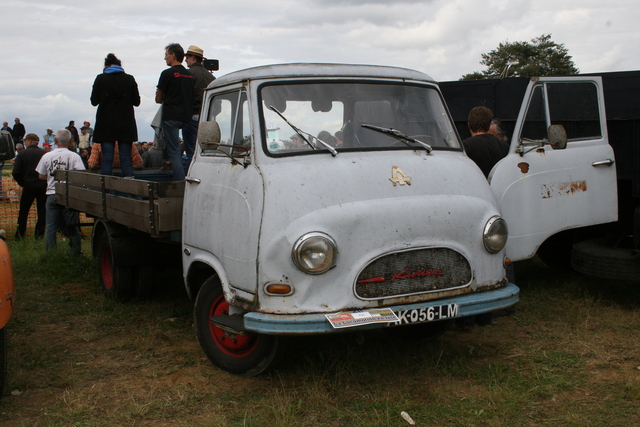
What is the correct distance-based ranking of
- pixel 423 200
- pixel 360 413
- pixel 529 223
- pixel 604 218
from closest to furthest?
pixel 360 413, pixel 423 200, pixel 529 223, pixel 604 218

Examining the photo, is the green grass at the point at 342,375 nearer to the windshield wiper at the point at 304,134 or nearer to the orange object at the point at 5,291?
the orange object at the point at 5,291

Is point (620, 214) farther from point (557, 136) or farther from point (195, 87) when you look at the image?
point (195, 87)

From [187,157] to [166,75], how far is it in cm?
96

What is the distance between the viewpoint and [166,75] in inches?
299

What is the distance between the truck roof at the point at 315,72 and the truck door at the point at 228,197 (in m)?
0.13

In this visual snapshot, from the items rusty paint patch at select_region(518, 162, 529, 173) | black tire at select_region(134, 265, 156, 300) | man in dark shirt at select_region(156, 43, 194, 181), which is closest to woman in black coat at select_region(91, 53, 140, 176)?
man in dark shirt at select_region(156, 43, 194, 181)

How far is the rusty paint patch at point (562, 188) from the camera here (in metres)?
6.15

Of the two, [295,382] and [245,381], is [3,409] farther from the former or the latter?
[295,382]

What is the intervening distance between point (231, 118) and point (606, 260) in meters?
3.77

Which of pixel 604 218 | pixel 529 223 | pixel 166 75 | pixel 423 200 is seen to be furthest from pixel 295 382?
pixel 166 75

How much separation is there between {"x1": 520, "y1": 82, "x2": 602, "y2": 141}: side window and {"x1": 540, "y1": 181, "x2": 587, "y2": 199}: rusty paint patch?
19.1 inches

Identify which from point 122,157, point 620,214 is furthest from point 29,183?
point 620,214

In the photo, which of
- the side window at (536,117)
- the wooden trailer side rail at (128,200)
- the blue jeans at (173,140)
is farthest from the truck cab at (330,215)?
the blue jeans at (173,140)

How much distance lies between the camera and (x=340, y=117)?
4.99m
